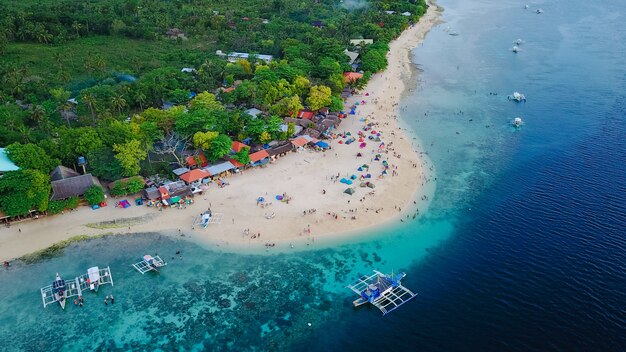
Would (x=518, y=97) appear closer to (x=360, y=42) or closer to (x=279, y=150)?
(x=360, y=42)

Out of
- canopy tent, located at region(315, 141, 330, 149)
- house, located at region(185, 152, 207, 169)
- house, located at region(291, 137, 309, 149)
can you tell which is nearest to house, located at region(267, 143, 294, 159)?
house, located at region(291, 137, 309, 149)

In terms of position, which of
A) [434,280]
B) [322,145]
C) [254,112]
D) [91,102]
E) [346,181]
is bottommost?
[434,280]

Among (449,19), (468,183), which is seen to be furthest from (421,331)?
(449,19)

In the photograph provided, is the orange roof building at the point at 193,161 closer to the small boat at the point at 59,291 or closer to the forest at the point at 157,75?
the forest at the point at 157,75

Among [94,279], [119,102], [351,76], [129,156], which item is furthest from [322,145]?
[94,279]

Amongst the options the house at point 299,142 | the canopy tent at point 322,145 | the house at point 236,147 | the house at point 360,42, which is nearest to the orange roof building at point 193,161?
the house at point 236,147
